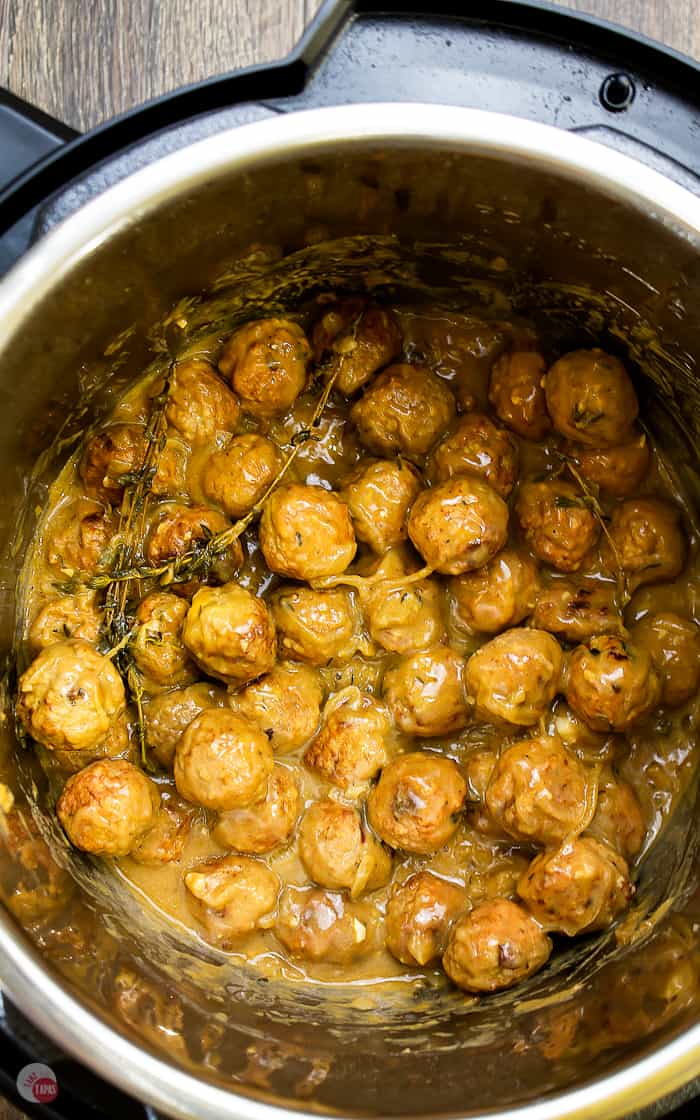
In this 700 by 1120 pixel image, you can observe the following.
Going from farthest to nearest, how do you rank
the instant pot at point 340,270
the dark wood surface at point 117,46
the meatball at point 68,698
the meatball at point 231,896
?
1. the dark wood surface at point 117,46
2. the meatball at point 231,896
3. the meatball at point 68,698
4. the instant pot at point 340,270

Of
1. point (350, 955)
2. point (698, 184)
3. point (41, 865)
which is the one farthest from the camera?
point (350, 955)

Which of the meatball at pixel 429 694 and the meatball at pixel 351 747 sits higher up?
the meatball at pixel 429 694

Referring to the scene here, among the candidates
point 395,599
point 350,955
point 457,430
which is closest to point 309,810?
point 350,955

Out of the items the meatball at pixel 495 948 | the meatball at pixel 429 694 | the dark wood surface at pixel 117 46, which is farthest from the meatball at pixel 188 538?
Result: the dark wood surface at pixel 117 46

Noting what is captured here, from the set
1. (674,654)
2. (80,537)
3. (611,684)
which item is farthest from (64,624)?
(674,654)

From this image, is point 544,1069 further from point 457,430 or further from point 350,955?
point 457,430

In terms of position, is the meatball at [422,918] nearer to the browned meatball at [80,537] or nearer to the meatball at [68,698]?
the meatball at [68,698]

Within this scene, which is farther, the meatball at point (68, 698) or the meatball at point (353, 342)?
the meatball at point (353, 342)
